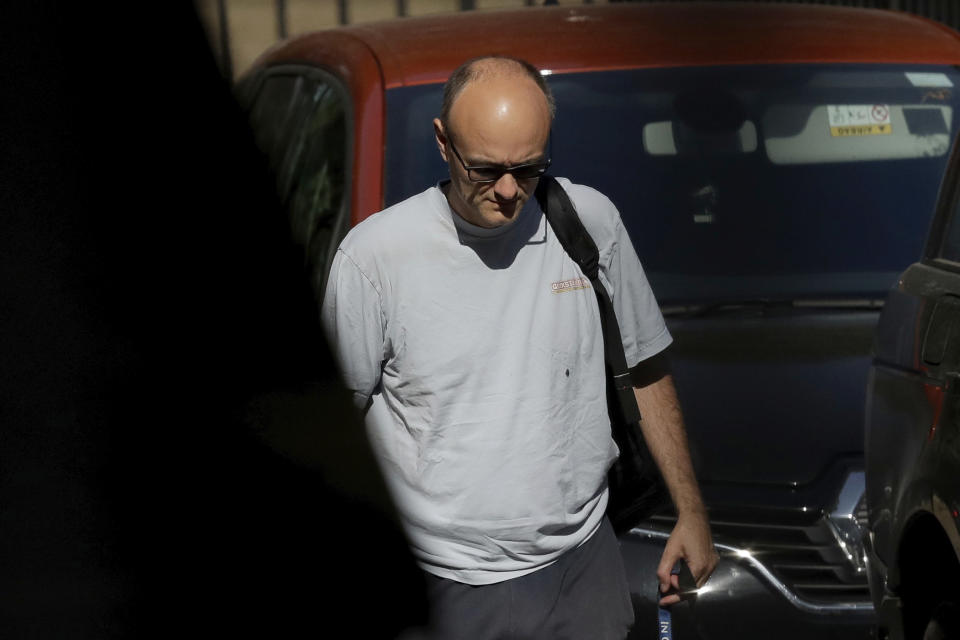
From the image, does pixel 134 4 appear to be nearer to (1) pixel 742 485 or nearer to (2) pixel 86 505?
(2) pixel 86 505

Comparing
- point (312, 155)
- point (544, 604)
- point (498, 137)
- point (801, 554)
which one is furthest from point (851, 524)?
point (312, 155)

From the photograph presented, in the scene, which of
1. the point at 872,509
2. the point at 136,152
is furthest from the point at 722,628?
the point at 136,152

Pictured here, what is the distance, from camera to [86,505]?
17.6ft

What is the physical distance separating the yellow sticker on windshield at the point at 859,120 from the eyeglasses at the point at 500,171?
2403mm

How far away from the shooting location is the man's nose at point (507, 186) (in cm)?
281

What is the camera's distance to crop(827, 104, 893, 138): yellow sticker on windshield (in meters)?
5.00

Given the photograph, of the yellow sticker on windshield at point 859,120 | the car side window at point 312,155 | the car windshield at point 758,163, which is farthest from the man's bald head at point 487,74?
the yellow sticker on windshield at point 859,120

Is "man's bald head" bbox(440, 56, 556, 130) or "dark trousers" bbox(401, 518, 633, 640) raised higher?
"man's bald head" bbox(440, 56, 556, 130)

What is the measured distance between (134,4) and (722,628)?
4475mm

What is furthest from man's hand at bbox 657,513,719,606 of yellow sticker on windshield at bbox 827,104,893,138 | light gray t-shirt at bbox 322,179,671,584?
yellow sticker on windshield at bbox 827,104,893,138

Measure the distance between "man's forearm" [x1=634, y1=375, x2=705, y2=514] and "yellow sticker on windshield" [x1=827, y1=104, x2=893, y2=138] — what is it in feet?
6.69

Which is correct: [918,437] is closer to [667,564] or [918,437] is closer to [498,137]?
[667,564]

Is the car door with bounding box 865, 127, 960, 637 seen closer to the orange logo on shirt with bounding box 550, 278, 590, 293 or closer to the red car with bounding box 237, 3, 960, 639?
the red car with bounding box 237, 3, 960, 639

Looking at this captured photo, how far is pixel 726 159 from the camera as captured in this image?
197 inches
